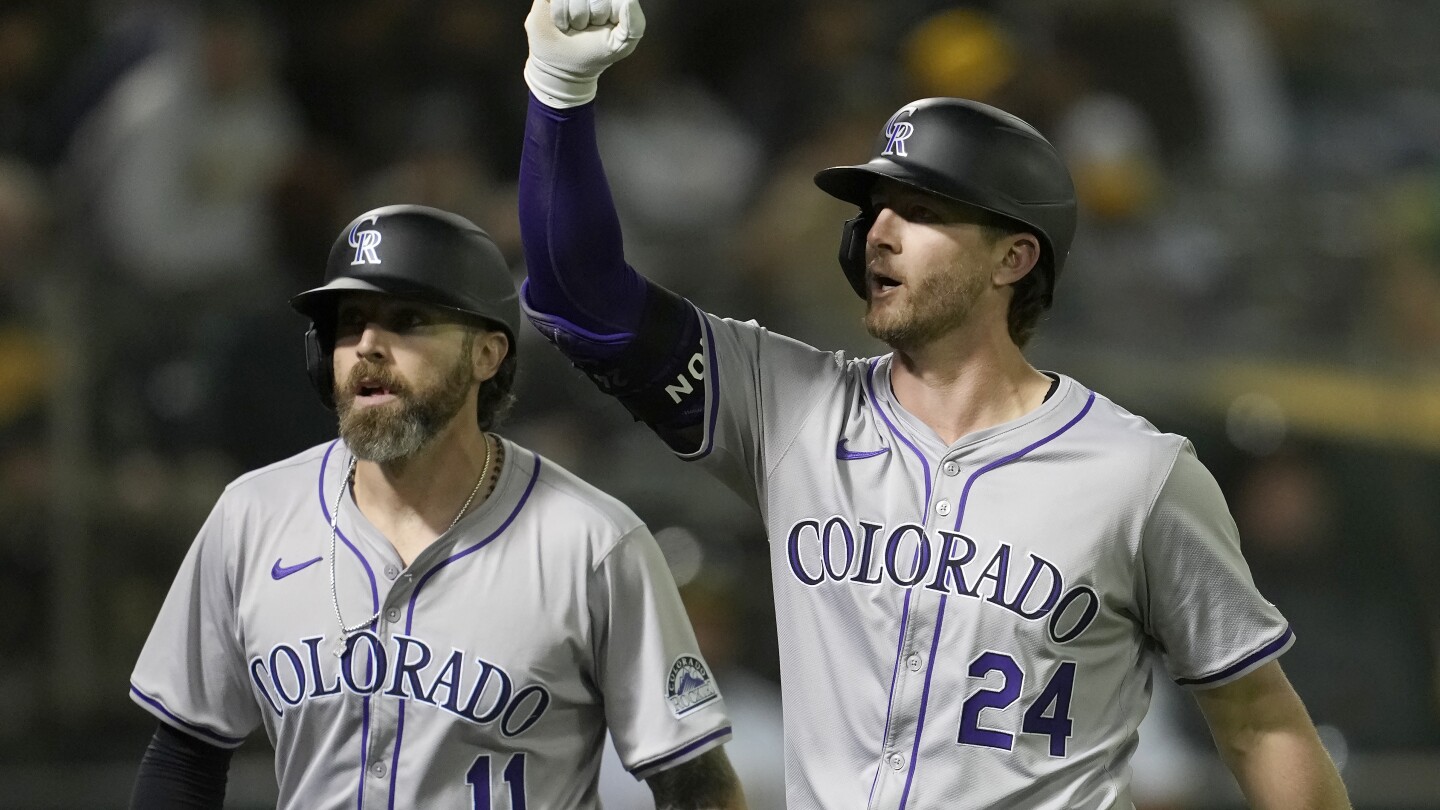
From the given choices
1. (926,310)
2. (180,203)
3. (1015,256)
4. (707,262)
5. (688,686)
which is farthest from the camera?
(180,203)

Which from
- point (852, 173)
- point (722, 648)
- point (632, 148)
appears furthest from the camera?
point (632, 148)

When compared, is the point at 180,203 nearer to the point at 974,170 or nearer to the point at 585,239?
the point at 585,239

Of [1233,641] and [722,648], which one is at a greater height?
[1233,641]

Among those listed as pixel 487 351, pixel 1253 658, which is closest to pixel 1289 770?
pixel 1253 658

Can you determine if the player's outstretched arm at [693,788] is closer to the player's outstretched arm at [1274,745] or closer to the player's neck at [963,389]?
the player's neck at [963,389]

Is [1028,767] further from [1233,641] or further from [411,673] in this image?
[411,673]

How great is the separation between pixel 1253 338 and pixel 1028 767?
14.0ft

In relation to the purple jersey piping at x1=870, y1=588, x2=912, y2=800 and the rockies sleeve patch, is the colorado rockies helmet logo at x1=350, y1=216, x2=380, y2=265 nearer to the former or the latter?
the rockies sleeve patch

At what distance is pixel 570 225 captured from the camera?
2609 millimetres

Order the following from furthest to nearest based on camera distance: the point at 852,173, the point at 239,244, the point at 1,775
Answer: the point at 239,244
the point at 1,775
the point at 852,173

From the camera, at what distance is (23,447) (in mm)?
5137

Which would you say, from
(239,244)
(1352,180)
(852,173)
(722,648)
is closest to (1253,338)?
(1352,180)

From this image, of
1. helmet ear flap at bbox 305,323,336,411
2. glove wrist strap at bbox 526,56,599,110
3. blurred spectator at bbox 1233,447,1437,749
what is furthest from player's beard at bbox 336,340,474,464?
blurred spectator at bbox 1233,447,1437,749

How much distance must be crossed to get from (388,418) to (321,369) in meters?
0.22
